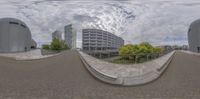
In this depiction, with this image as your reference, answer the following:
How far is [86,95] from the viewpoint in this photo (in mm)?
7598

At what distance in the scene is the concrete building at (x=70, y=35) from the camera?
15388cm

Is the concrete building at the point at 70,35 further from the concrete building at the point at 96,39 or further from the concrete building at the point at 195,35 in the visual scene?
the concrete building at the point at 195,35

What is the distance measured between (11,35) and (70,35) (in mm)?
83515

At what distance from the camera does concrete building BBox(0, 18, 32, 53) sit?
69312 mm

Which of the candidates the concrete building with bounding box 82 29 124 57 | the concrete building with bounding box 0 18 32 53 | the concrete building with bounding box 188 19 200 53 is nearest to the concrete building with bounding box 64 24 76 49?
the concrete building with bounding box 82 29 124 57

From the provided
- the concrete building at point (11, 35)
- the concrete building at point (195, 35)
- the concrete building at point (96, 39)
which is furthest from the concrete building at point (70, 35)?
the concrete building at point (195, 35)

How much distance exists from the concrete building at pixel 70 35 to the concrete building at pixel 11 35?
77.1 m

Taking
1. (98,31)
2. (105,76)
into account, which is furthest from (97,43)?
(105,76)

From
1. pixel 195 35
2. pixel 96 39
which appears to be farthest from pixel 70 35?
pixel 195 35

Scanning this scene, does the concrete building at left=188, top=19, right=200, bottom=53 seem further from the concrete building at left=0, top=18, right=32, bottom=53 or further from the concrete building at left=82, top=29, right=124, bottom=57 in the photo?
the concrete building at left=0, top=18, right=32, bottom=53

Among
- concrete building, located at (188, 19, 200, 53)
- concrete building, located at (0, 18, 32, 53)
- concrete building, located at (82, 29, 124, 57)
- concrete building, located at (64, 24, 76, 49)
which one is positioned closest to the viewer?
concrete building, located at (0, 18, 32, 53)

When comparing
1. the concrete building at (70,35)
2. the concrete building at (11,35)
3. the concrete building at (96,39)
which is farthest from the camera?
the concrete building at (70,35)

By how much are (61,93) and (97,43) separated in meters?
107

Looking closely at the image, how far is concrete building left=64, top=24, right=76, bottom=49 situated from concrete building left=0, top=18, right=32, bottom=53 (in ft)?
253
